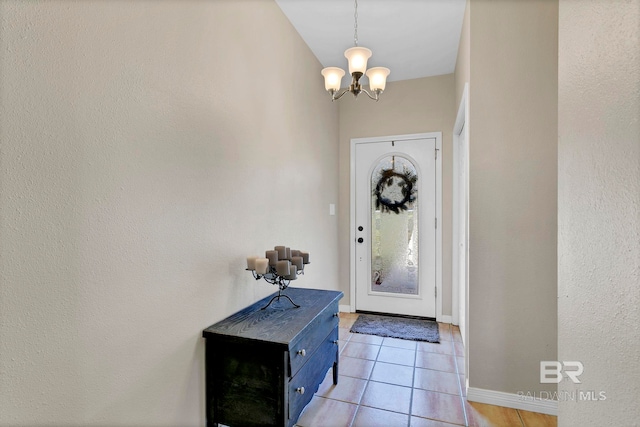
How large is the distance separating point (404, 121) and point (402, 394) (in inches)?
106

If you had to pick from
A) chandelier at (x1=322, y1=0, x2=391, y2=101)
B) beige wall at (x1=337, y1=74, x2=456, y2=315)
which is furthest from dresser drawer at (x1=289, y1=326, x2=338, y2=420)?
beige wall at (x1=337, y1=74, x2=456, y2=315)

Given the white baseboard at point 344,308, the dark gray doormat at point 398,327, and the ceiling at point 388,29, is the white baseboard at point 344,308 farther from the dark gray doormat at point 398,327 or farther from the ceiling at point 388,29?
the ceiling at point 388,29

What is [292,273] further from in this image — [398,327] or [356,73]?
[398,327]

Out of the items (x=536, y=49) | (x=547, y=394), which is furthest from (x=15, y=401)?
(x=536, y=49)

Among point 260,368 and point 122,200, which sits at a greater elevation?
point 122,200

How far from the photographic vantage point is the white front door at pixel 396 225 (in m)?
3.50

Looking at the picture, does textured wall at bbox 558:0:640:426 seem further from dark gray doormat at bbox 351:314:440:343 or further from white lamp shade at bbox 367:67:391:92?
dark gray doormat at bbox 351:314:440:343

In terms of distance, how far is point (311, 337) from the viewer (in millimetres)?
1668

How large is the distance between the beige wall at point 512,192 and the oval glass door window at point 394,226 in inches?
60.7

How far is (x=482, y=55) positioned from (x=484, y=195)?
878mm

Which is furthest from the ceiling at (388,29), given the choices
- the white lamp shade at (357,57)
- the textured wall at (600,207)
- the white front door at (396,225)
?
the textured wall at (600,207)

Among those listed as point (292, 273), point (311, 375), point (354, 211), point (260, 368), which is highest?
point (354, 211)

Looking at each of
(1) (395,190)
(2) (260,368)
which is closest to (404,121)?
(1) (395,190)

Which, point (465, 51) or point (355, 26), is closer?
point (465, 51)
